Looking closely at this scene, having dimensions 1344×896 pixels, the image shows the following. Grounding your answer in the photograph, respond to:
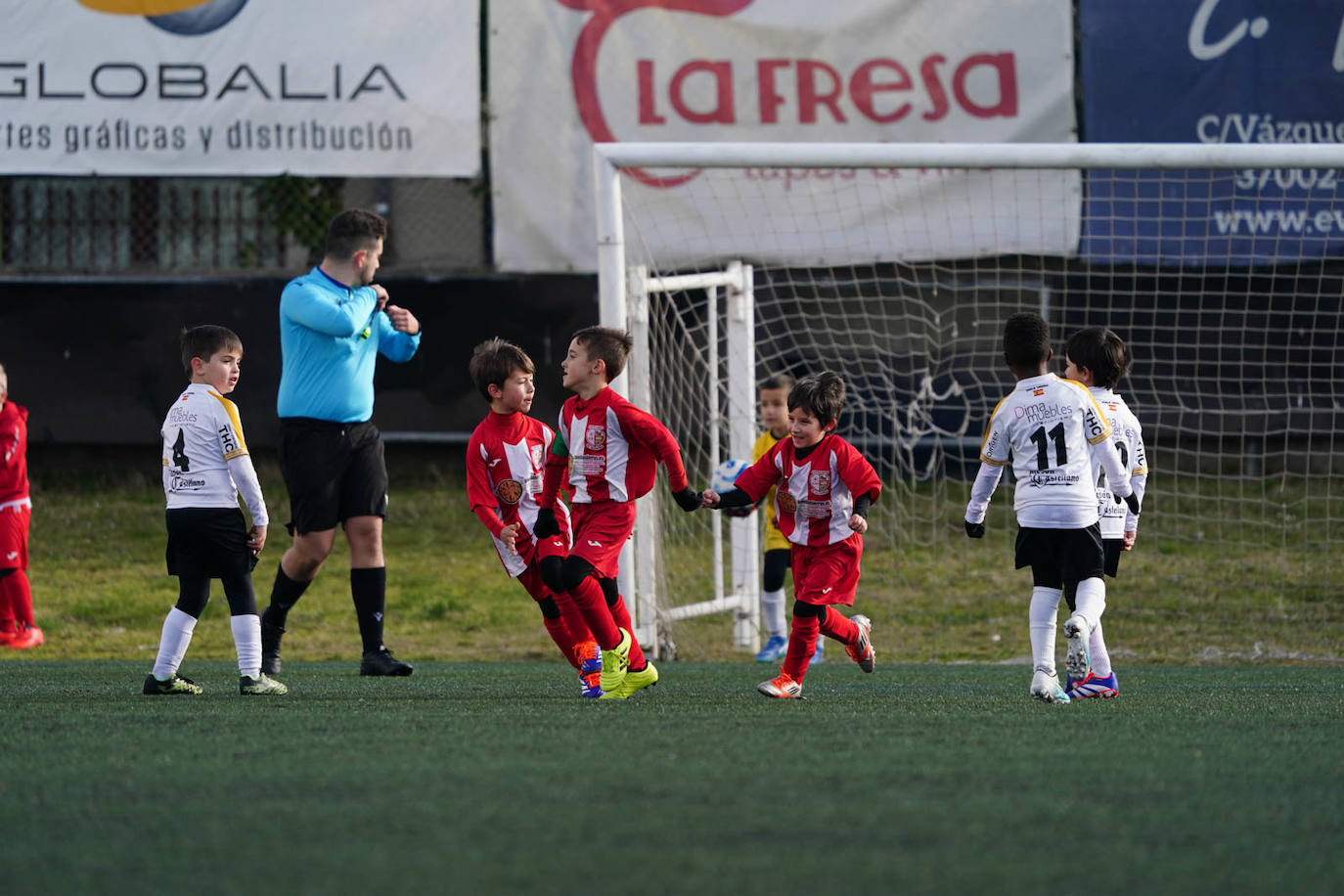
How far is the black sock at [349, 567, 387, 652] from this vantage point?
20.5 ft

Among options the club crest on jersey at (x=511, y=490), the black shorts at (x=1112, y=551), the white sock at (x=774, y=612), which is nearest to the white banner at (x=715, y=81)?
the white sock at (x=774, y=612)

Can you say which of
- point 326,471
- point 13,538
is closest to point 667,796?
point 326,471

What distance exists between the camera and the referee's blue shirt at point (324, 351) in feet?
19.4

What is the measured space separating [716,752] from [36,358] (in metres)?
9.31

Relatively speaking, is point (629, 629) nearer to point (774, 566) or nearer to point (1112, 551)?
point (1112, 551)

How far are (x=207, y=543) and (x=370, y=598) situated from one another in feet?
3.52

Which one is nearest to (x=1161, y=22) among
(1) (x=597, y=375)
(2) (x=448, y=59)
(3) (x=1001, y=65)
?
(3) (x=1001, y=65)

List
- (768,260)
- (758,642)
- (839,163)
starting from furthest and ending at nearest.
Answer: (768,260) < (758,642) < (839,163)

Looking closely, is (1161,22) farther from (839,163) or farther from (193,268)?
(193,268)

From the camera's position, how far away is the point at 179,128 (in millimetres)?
10469

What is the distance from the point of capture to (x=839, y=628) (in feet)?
18.0

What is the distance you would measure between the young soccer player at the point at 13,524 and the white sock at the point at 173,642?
10.3 ft

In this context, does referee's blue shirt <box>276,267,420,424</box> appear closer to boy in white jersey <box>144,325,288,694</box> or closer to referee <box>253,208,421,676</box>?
referee <box>253,208,421,676</box>

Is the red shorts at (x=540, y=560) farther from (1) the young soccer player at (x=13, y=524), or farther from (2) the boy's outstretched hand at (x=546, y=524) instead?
(1) the young soccer player at (x=13, y=524)
